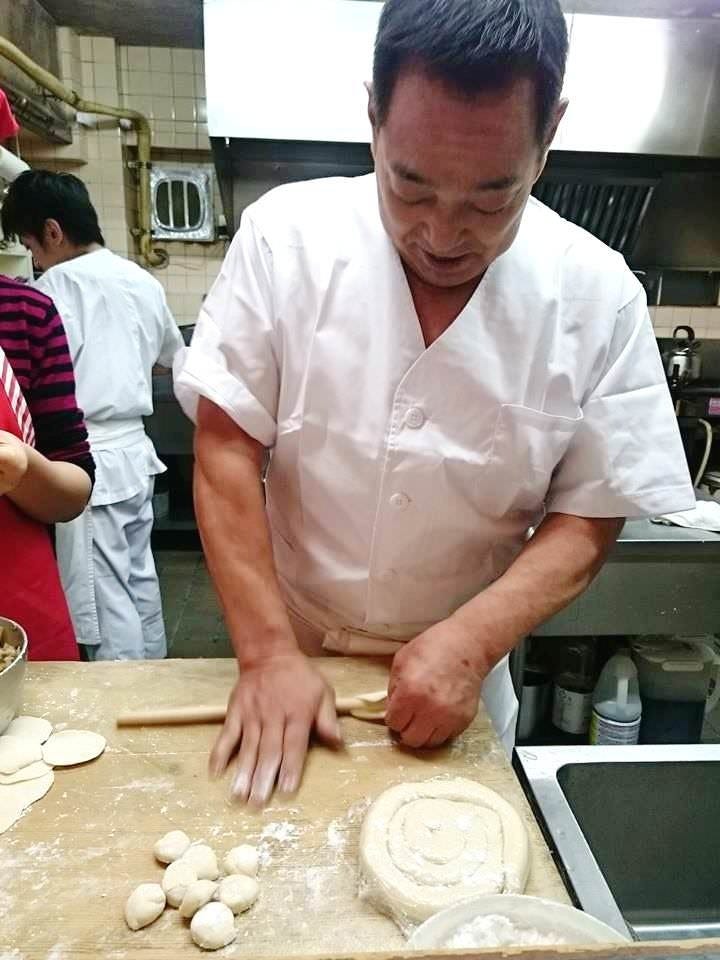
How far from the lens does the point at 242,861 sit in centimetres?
70

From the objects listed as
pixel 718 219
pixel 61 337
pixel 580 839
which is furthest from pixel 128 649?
pixel 718 219

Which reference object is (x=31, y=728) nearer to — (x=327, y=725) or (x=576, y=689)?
(x=327, y=725)

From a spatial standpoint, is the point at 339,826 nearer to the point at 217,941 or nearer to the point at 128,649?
the point at 217,941

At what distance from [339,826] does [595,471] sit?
613 millimetres

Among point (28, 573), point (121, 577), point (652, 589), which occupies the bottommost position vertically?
point (121, 577)

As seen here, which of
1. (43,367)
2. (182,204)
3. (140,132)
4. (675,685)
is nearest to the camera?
(43,367)

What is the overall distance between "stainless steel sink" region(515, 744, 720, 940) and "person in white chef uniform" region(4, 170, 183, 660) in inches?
71.4

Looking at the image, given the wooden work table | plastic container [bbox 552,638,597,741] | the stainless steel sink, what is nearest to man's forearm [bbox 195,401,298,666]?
the wooden work table

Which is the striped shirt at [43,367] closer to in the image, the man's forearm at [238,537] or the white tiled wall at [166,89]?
the man's forearm at [238,537]

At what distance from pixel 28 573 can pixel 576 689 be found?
1.88m

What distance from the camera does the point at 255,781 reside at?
0.81 meters

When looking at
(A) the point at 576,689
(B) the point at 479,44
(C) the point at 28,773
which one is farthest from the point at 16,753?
(A) the point at 576,689

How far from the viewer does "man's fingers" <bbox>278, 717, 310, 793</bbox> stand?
2.68ft

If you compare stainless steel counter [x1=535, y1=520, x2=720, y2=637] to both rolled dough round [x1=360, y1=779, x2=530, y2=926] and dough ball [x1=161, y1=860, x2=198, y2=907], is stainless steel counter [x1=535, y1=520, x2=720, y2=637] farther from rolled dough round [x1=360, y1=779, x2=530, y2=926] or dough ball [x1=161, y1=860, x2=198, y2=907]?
dough ball [x1=161, y1=860, x2=198, y2=907]
